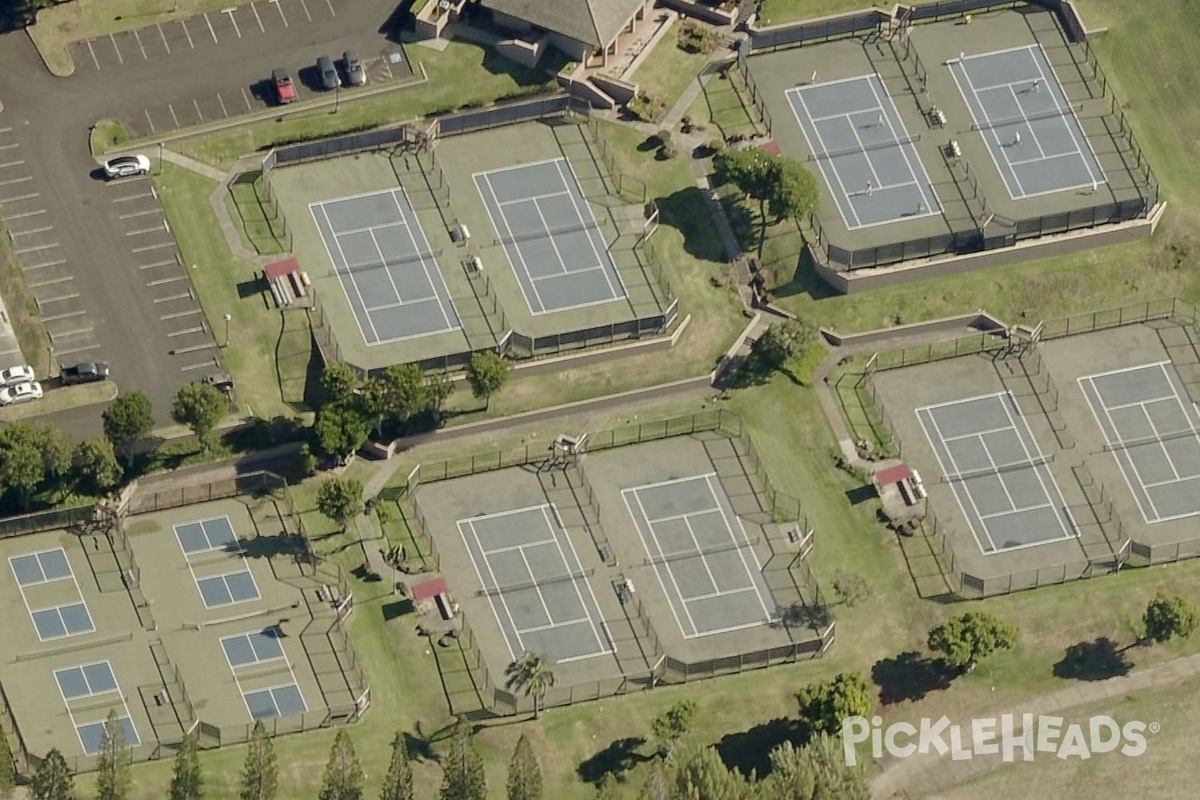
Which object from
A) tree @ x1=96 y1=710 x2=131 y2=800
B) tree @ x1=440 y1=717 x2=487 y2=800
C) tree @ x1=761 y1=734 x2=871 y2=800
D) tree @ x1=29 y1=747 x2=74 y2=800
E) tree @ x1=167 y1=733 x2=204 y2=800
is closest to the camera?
tree @ x1=96 y1=710 x2=131 y2=800

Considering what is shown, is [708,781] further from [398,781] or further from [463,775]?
[398,781]

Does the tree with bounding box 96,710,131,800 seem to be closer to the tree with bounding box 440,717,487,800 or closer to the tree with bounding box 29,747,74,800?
the tree with bounding box 29,747,74,800

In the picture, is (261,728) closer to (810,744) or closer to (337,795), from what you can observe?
(337,795)

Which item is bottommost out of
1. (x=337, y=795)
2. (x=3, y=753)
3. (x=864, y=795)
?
(x=864, y=795)

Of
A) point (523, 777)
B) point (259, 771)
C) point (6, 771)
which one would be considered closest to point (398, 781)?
point (523, 777)

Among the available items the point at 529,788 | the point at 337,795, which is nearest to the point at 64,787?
the point at 337,795

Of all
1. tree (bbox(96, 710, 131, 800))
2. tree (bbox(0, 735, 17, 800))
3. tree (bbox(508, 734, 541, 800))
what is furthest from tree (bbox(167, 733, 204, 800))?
tree (bbox(508, 734, 541, 800))
